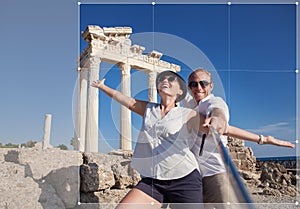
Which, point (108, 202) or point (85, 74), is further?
point (85, 74)

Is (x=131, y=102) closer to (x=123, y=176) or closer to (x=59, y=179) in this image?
(x=59, y=179)

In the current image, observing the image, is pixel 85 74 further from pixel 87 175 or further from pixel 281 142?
pixel 281 142

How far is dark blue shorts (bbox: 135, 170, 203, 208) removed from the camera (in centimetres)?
280

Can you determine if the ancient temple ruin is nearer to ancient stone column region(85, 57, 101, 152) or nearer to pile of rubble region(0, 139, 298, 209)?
ancient stone column region(85, 57, 101, 152)

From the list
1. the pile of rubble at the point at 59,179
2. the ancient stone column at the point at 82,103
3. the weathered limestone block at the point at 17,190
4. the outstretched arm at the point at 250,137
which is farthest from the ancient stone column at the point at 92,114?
the outstretched arm at the point at 250,137

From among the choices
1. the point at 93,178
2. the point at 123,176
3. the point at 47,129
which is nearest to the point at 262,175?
the point at 123,176

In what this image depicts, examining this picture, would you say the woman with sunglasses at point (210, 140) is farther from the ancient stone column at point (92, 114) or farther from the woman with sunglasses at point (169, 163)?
the ancient stone column at point (92, 114)

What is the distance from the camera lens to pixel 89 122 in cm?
1552

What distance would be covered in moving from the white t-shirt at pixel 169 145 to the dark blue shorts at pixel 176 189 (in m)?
0.05

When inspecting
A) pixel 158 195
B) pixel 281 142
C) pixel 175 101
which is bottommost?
pixel 158 195

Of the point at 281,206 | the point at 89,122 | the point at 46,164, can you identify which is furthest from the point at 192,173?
the point at 89,122

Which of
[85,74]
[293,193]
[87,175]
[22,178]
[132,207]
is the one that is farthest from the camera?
[85,74]

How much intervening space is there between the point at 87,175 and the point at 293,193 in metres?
5.13

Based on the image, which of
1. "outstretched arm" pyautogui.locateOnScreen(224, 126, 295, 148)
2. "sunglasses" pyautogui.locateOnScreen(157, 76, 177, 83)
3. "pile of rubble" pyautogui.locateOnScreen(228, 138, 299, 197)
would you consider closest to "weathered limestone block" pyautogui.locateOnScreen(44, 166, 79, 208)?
"sunglasses" pyautogui.locateOnScreen(157, 76, 177, 83)
